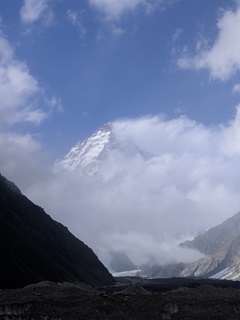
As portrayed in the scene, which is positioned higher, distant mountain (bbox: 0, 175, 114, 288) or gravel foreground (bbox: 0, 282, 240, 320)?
distant mountain (bbox: 0, 175, 114, 288)

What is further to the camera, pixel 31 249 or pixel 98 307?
pixel 31 249

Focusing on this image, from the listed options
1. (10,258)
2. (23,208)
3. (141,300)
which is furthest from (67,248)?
(141,300)

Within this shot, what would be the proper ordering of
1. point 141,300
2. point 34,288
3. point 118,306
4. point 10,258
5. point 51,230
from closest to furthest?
point 118,306
point 141,300
point 34,288
point 10,258
point 51,230

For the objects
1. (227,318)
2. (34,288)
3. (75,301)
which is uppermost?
(34,288)

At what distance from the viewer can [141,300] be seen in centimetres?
5781

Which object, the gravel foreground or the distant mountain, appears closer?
the gravel foreground

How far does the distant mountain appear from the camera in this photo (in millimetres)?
116562

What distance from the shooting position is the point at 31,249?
136 meters

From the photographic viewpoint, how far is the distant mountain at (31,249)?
382ft

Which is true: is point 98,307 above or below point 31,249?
below

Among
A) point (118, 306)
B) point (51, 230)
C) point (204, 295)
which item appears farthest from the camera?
point (51, 230)

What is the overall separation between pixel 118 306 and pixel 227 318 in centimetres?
1238

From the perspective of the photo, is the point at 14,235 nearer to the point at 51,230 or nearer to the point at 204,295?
the point at 51,230

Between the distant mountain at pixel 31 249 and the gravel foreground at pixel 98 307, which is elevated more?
the distant mountain at pixel 31 249
